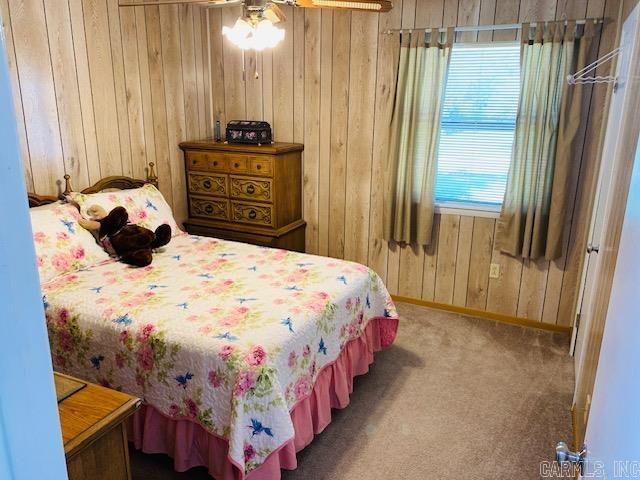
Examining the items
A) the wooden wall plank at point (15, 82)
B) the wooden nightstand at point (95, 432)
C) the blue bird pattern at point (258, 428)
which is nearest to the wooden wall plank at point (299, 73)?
the wooden wall plank at point (15, 82)

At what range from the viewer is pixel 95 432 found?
1246 millimetres

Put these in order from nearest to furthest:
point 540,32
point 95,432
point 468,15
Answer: point 95,432 → point 540,32 → point 468,15

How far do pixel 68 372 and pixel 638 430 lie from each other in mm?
2470

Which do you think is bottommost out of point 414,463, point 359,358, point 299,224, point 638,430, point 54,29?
point 414,463

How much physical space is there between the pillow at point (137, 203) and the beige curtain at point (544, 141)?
243cm

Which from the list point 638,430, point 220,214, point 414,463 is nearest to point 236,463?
point 414,463

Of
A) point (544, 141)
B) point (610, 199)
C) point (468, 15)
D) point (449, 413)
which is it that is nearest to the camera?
point (610, 199)

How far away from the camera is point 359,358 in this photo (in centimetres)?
294

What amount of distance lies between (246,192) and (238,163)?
24 centimetres

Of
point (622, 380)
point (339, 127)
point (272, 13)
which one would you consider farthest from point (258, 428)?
point (339, 127)

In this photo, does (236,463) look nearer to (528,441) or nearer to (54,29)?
(528,441)

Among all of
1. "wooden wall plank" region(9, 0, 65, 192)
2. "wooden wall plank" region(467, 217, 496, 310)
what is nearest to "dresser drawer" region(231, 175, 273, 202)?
"wooden wall plank" region(9, 0, 65, 192)

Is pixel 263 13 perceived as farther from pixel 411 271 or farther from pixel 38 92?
pixel 411 271

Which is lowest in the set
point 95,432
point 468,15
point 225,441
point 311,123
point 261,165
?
point 225,441
